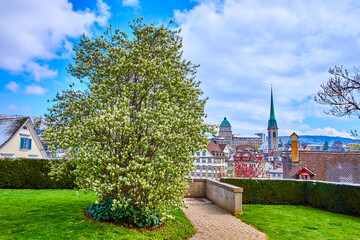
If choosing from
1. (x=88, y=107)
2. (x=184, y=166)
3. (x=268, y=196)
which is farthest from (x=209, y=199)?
(x=88, y=107)

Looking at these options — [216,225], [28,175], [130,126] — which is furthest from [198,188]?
[28,175]

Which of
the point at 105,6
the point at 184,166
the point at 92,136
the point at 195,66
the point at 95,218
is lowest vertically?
the point at 95,218

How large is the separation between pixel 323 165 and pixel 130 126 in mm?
19280

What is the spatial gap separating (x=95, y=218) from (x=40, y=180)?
10.9m

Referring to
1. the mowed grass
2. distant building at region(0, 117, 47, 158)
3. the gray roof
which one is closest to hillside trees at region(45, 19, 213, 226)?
the mowed grass

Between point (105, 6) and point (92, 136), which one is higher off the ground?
point (105, 6)

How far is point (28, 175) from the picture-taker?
53.6 feet

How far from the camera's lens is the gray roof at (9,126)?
24.8m

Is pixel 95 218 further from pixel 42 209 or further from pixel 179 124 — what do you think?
pixel 179 124

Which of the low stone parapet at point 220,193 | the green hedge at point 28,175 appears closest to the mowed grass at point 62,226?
the low stone parapet at point 220,193

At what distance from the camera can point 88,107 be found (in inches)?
322

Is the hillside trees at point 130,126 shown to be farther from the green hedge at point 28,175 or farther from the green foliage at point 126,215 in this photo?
the green hedge at point 28,175

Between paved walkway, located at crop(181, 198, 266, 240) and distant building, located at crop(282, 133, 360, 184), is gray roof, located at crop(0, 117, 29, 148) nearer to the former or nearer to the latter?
paved walkway, located at crop(181, 198, 266, 240)

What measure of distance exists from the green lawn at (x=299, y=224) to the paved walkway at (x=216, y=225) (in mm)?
476
